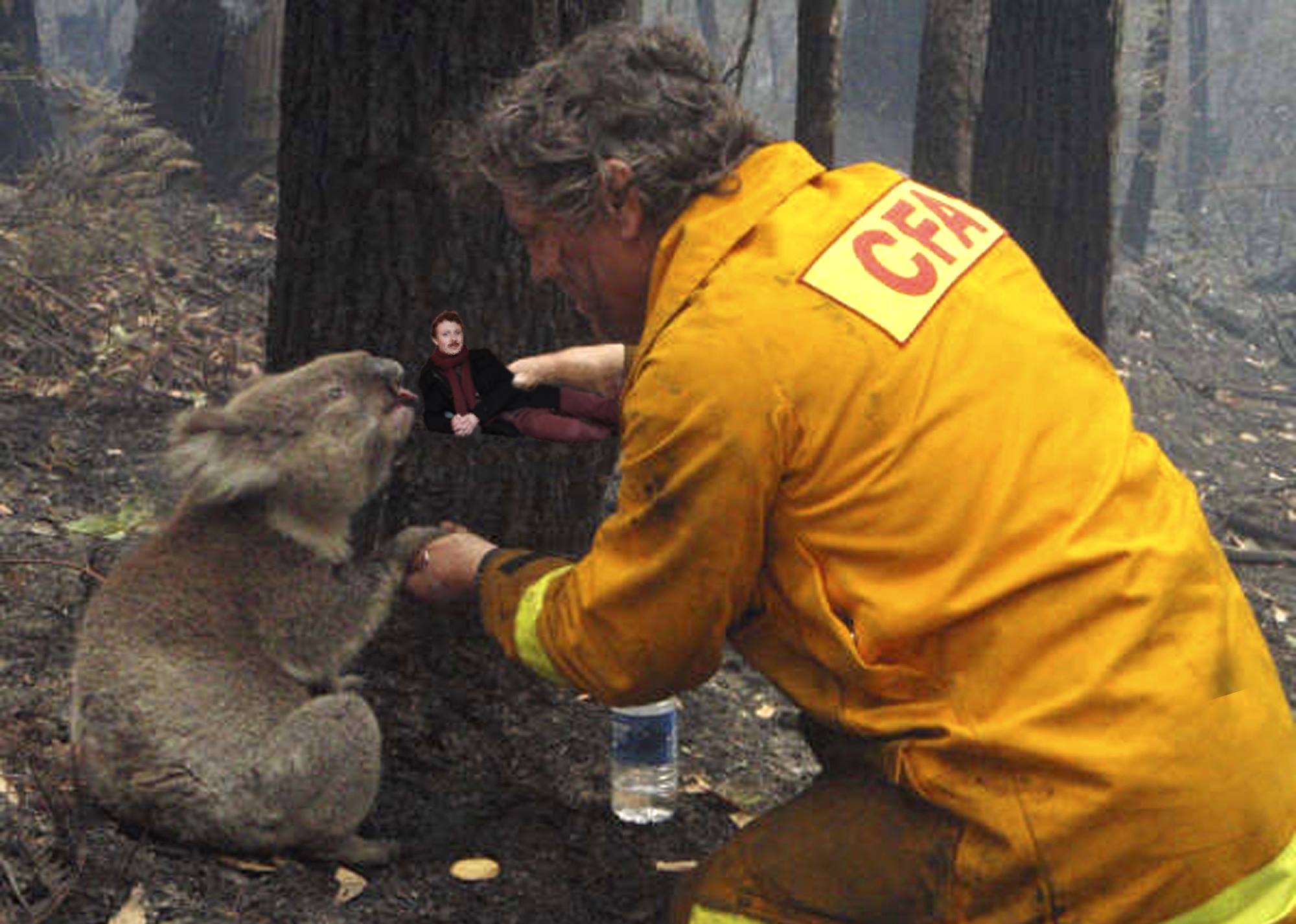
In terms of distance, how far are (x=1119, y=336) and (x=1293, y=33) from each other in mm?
19969

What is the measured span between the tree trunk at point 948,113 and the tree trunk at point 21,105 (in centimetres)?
671

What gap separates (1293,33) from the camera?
93.5 ft

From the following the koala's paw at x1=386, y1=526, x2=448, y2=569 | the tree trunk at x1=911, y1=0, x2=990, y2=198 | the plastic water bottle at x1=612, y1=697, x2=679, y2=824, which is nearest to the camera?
the koala's paw at x1=386, y1=526, x2=448, y2=569

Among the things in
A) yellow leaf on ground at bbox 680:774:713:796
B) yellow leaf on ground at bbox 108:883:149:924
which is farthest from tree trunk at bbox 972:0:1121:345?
yellow leaf on ground at bbox 108:883:149:924

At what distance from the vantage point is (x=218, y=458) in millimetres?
3354

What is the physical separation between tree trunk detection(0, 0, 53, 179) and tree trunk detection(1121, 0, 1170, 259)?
33.7ft

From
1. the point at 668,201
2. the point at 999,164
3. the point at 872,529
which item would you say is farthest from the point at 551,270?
the point at 999,164

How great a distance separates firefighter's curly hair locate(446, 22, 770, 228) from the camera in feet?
8.71

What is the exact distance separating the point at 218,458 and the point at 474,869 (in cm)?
115

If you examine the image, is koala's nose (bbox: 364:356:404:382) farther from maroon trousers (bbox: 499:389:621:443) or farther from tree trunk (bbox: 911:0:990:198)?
tree trunk (bbox: 911:0:990:198)

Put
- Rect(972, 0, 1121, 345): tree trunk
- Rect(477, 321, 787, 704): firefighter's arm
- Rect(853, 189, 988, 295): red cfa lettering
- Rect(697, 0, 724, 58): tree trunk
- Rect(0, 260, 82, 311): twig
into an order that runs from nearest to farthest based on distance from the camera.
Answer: Rect(477, 321, 787, 704): firefighter's arm, Rect(853, 189, 988, 295): red cfa lettering, Rect(972, 0, 1121, 345): tree trunk, Rect(0, 260, 82, 311): twig, Rect(697, 0, 724, 58): tree trunk

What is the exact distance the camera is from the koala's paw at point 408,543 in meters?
3.45

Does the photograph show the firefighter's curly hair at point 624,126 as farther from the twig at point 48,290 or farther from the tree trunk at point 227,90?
the tree trunk at point 227,90

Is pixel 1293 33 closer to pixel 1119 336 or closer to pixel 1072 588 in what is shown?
pixel 1119 336
